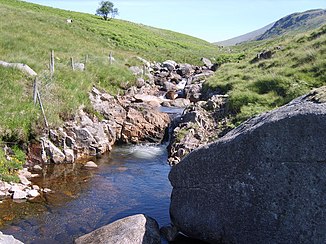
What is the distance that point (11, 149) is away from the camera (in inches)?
727

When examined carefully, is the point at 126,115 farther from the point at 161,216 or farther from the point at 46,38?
the point at 46,38

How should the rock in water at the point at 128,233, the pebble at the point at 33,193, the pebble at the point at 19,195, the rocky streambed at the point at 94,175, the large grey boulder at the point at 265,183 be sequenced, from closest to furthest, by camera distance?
the large grey boulder at the point at 265,183
the rock in water at the point at 128,233
the rocky streambed at the point at 94,175
the pebble at the point at 19,195
the pebble at the point at 33,193

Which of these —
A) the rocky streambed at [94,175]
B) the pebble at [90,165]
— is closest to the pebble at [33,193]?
the rocky streambed at [94,175]

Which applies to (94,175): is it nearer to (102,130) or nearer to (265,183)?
(102,130)

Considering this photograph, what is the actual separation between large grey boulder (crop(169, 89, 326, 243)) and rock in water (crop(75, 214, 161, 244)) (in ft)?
4.41

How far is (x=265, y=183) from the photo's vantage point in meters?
10.5

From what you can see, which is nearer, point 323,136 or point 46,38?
point 323,136

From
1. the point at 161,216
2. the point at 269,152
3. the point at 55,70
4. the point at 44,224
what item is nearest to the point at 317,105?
the point at 269,152

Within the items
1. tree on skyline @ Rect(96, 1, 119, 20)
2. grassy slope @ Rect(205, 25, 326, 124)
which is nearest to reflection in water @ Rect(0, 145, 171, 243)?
grassy slope @ Rect(205, 25, 326, 124)

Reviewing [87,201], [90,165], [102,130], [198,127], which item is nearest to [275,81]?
[198,127]

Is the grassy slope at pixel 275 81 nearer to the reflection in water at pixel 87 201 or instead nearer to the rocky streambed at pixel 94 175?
the rocky streambed at pixel 94 175

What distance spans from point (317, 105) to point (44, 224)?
34.0 feet

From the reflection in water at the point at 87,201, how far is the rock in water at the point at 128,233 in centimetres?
144

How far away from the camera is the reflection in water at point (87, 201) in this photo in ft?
43.0
